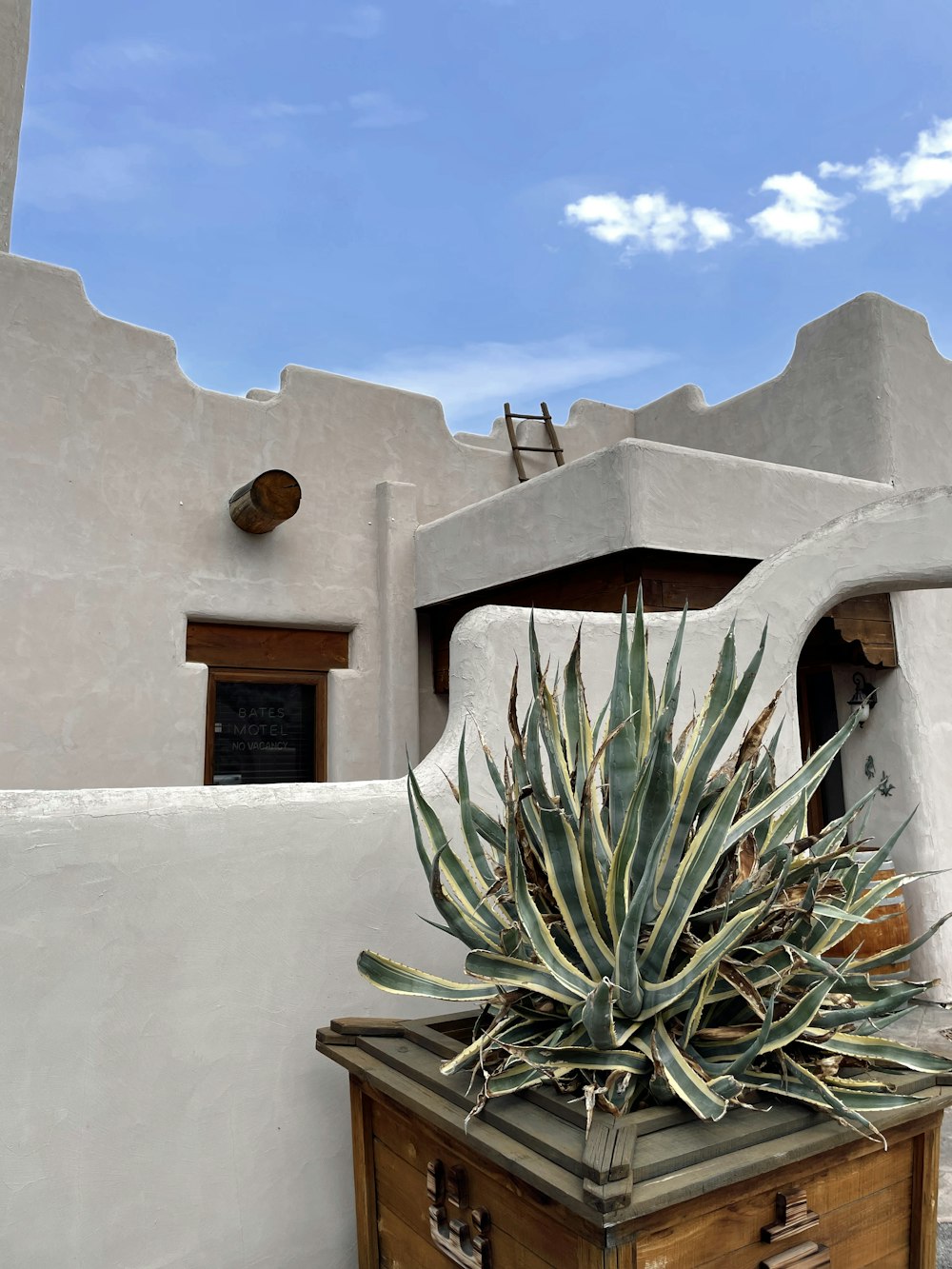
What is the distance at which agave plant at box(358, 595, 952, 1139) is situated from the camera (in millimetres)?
2254

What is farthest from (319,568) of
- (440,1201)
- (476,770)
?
(440,1201)

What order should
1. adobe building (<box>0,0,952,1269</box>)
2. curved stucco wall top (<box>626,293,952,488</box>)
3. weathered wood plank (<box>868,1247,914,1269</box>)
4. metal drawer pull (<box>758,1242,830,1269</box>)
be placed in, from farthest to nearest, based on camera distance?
curved stucco wall top (<box>626,293,952,488</box>), adobe building (<box>0,0,952,1269</box>), weathered wood plank (<box>868,1247,914,1269</box>), metal drawer pull (<box>758,1242,830,1269</box>)

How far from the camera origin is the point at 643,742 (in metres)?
2.67

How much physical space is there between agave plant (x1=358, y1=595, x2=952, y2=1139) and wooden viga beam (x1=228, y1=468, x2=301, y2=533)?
3767 mm

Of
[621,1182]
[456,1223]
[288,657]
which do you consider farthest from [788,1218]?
[288,657]

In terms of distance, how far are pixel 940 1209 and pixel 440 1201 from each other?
248 centimetres

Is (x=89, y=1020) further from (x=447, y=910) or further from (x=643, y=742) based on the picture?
(x=643, y=742)

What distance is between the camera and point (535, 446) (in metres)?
8.42

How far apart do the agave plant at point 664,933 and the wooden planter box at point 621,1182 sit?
0.09 metres

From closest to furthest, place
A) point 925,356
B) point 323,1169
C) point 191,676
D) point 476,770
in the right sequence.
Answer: point 323,1169 → point 476,770 → point 191,676 → point 925,356

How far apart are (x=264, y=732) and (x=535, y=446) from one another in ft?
11.8

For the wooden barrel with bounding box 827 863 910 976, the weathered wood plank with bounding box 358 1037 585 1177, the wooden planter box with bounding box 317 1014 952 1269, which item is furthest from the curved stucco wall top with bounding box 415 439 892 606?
the wooden planter box with bounding box 317 1014 952 1269

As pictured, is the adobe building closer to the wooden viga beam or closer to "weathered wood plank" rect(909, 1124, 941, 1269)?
the wooden viga beam

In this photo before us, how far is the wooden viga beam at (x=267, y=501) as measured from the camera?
6105 millimetres
